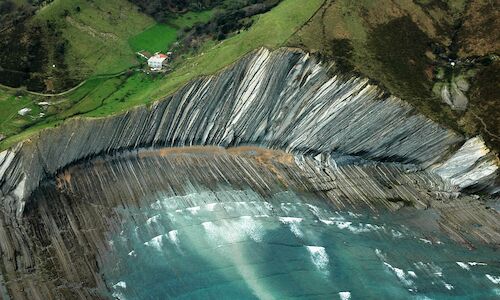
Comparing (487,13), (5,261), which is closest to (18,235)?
(5,261)

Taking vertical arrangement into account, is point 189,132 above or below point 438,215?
above

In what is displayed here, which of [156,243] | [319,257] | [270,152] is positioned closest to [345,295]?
[319,257]

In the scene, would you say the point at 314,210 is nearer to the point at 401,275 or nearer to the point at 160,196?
the point at 401,275

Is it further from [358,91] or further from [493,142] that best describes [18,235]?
[493,142]

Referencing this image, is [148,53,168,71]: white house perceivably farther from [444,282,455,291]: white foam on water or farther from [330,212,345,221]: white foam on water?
[444,282,455,291]: white foam on water

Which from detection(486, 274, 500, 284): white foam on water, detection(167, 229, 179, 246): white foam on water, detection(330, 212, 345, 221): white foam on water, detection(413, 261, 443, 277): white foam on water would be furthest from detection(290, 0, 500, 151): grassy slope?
detection(167, 229, 179, 246): white foam on water

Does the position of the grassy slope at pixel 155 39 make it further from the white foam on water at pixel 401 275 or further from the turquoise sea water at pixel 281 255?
the white foam on water at pixel 401 275

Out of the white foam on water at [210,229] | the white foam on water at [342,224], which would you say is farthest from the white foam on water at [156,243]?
the white foam on water at [342,224]
